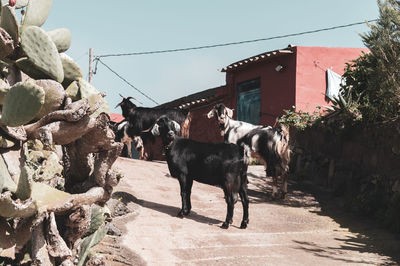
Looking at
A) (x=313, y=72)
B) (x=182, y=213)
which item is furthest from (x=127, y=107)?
(x=182, y=213)

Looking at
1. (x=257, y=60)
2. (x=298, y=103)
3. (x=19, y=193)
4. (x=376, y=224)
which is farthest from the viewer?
(x=257, y=60)

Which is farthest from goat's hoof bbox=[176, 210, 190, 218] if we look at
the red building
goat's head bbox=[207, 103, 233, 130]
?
the red building

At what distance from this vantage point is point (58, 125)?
3732mm

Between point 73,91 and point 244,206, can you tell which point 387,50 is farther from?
point 73,91

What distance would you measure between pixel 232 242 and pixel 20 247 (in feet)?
17.8

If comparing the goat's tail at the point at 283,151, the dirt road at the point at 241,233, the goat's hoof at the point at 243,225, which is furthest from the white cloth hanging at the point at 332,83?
the goat's hoof at the point at 243,225

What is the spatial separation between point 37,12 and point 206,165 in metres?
6.36

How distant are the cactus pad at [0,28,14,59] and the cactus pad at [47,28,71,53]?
66 cm

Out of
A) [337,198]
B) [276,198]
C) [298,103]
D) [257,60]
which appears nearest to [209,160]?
[276,198]

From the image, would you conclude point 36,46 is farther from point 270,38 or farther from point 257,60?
point 270,38

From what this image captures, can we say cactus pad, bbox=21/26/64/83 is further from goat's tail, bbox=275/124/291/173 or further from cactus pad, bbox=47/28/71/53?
goat's tail, bbox=275/124/291/173

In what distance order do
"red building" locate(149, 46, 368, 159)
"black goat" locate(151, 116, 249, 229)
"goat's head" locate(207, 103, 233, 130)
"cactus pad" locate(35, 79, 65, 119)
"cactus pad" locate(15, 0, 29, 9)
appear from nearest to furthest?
"cactus pad" locate(35, 79, 65, 119)
"cactus pad" locate(15, 0, 29, 9)
"black goat" locate(151, 116, 249, 229)
"goat's head" locate(207, 103, 233, 130)
"red building" locate(149, 46, 368, 159)

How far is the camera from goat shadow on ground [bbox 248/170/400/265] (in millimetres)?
8945

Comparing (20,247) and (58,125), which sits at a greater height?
(58,125)
